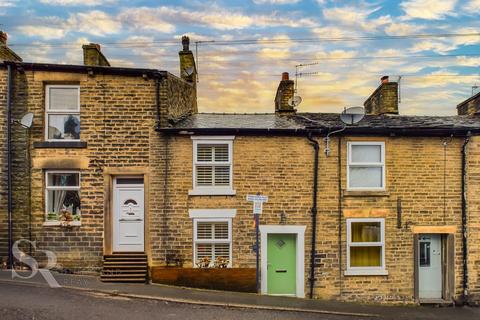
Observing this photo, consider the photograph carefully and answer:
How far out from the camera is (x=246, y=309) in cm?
1093

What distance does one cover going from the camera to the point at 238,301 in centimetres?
1159

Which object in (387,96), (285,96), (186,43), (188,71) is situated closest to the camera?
(285,96)

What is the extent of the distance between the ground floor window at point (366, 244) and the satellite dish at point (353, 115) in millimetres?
3152

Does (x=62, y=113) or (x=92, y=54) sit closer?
(x=62, y=113)

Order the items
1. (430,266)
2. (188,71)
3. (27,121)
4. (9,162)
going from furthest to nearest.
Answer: (188,71), (430,266), (9,162), (27,121)

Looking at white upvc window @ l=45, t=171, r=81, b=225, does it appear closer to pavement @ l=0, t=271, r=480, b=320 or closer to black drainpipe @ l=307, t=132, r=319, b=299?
pavement @ l=0, t=271, r=480, b=320

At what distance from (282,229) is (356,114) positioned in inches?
171

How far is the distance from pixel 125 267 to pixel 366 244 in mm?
7570

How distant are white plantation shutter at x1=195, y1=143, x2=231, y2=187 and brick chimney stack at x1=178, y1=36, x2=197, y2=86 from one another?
5.62 metres

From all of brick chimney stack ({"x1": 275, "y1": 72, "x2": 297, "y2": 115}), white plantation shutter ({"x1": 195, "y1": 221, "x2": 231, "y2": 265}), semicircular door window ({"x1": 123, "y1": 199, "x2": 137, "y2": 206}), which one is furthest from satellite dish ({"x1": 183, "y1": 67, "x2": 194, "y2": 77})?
white plantation shutter ({"x1": 195, "y1": 221, "x2": 231, "y2": 265})

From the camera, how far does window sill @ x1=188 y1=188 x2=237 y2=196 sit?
43.5 feet

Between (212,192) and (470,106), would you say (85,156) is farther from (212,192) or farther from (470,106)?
(470,106)

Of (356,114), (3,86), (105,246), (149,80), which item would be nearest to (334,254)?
(356,114)

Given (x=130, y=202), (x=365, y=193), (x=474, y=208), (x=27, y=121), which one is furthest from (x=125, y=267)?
(x=474, y=208)
